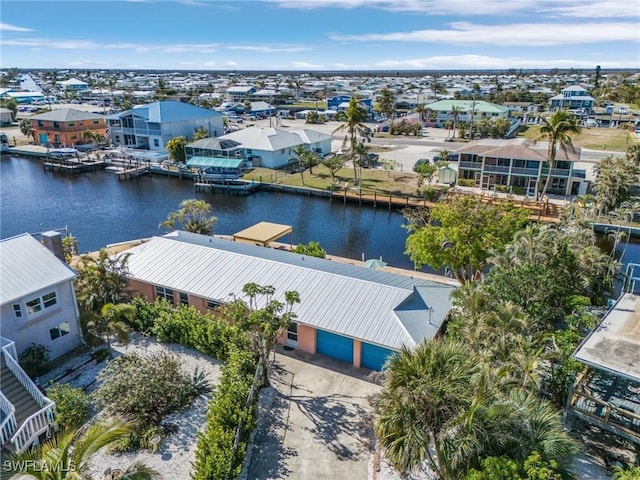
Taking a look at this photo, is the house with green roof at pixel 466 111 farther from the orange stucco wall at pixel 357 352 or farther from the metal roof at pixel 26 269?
the metal roof at pixel 26 269

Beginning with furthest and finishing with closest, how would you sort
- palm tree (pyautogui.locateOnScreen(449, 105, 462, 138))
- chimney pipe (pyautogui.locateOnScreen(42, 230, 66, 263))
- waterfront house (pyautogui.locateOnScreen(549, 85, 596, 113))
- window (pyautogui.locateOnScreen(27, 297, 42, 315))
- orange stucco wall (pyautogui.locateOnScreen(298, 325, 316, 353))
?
waterfront house (pyautogui.locateOnScreen(549, 85, 596, 113)) < palm tree (pyautogui.locateOnScreen(449, 105, 462, 138)) < chimney pipe (pyautogui.locateOnScreen(42, 230, 66, 263)) < orange stucco wall (pyautogui.locateOnScreen(298, 325, 316, 353)) < window (pyautogui.locateOnScreen(27, 297, 42, 315))

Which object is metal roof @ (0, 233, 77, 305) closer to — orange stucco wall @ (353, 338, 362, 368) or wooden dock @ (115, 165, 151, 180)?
orange stucco wall @ (353, 338, 362, 368)

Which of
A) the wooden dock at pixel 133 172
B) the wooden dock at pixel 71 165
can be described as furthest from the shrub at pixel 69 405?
the wooden dock at pixel 71 165

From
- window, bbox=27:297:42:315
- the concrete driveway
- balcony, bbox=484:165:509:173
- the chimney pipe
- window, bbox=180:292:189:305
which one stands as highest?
the chimney pipe

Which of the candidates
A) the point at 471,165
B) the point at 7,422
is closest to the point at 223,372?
the point at 7,422

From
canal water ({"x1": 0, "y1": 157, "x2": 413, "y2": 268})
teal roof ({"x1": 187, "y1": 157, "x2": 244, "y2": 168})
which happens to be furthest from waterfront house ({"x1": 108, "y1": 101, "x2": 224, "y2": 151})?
teal roof ({"x1": 187, "y1": 157, "x2": 244, "y2": 168})

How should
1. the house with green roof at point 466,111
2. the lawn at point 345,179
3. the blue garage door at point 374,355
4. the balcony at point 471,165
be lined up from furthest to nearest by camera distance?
1. the house with green roof at point 466,111
2. the lawn at point 345,179
3. the balcony at point 471,165
4. the blue garage door at point 374,355

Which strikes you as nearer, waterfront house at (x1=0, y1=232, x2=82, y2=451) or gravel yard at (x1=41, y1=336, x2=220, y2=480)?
gravel yard at (x1=41, y1=336, x2=220, y2=480)
